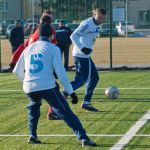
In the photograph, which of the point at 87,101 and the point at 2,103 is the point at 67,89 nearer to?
the point at 87,101

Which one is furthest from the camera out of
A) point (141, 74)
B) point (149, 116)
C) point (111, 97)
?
point (141, 74)

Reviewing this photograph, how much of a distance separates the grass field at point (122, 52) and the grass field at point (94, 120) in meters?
11.3

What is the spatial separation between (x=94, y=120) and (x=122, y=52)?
968 inches

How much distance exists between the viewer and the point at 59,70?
9.22 meters

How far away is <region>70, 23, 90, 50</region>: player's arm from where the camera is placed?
12992 millimetres

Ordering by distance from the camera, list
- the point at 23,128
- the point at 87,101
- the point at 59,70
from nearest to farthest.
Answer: the point at 59,70 → the point at 23,128 → the point at 87,101

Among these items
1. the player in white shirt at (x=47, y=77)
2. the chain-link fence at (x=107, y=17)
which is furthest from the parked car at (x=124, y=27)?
the player in white shirt at (x=47, y=77)

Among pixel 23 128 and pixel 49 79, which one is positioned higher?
pixel 49 79

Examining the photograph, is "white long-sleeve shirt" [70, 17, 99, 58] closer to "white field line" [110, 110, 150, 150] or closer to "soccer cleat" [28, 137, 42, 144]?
"white field line" [110, 110, 150, 150]

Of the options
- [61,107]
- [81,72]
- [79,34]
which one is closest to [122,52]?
[81,72]

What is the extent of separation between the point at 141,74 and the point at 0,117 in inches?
436

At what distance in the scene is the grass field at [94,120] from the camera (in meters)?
9.84

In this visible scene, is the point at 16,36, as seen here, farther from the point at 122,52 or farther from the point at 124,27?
the point at 122,52

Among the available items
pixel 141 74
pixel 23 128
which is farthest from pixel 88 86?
pixel 141 74
